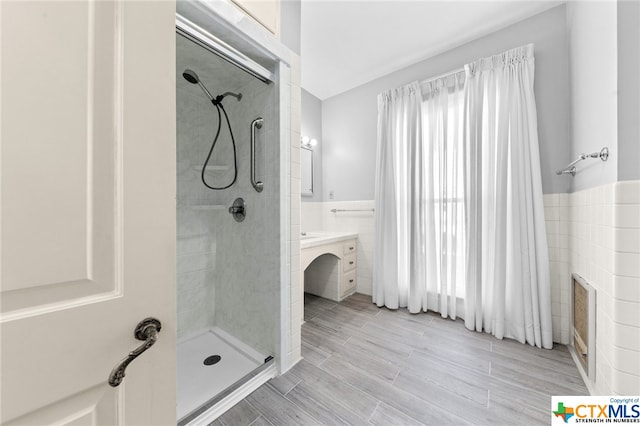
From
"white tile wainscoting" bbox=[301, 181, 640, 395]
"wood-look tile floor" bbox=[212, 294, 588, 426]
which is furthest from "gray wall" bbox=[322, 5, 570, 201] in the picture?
"wood-look tile floor" bbox=[212, 294, 588, 426]

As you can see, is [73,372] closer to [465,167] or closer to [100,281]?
[100,281]

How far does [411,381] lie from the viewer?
1.38m

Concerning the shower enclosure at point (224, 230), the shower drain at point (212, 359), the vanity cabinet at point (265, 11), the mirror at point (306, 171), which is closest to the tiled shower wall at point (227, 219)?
the shower enclosure at point (224, 230)

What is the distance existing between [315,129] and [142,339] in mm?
3024

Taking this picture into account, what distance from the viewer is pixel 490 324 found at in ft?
6.30

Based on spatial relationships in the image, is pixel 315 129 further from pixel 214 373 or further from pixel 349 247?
pixel 214 373

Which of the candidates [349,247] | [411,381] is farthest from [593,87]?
[349,247]

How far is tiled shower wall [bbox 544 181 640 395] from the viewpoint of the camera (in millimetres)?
985

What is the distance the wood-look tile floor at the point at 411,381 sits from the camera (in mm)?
1146

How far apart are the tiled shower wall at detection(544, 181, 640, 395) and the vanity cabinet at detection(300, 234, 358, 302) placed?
1826 millimetres

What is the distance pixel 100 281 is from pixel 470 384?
1832mm

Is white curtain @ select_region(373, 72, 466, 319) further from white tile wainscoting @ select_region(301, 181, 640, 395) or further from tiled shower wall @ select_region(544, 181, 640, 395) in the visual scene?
tiled shower wall @ select_region(544, 181, 640, 395)

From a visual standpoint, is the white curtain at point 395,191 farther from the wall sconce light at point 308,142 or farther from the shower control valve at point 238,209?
the shower control valve at point 238,209

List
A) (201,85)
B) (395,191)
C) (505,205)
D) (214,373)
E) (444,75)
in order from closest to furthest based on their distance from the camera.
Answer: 1. (214,373)
2. (201,85)
3. (505,205)
4. (444,75)
5. (395,191)
